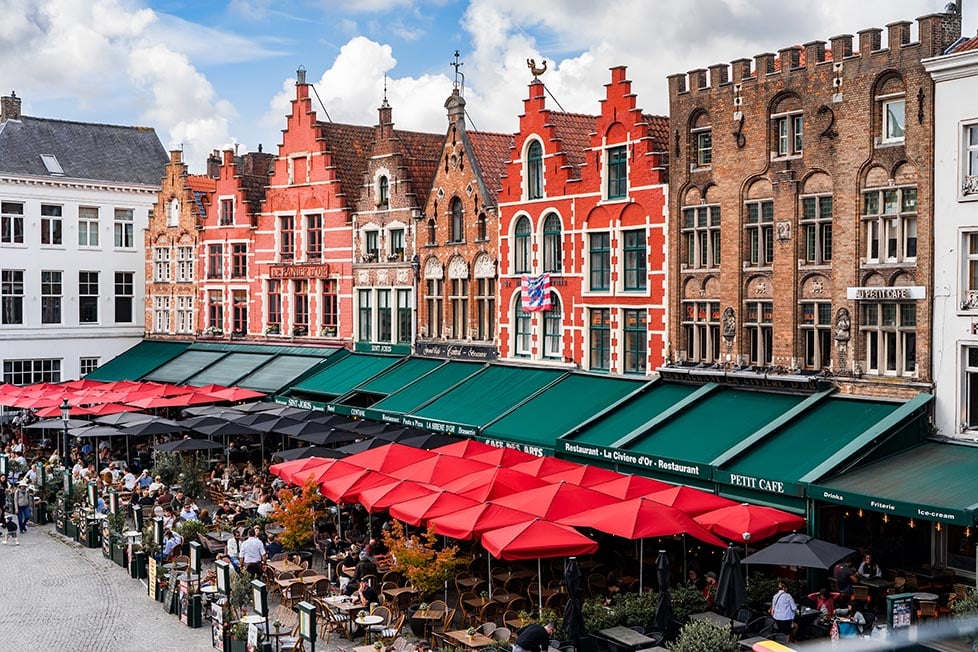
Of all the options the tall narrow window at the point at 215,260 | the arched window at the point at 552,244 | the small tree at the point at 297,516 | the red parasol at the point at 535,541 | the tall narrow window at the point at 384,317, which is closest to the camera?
the red parasol at the point at 535,541

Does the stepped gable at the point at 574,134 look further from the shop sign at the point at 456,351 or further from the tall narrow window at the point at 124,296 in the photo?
the tall narrow window at the point at 124,296

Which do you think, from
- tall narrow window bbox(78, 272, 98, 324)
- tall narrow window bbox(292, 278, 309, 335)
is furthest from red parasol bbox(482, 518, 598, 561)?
tall narrow window bbox(78, 272, 98, 324)

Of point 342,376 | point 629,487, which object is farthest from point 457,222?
point 629,487

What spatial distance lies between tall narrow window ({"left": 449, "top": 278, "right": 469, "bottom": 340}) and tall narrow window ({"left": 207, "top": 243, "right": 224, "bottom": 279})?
14619 millimetres

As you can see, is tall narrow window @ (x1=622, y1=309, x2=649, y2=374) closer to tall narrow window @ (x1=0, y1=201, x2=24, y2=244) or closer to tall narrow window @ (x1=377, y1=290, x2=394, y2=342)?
tall narrow window @ (x1=377, y1=290, x2=394, y2=342)

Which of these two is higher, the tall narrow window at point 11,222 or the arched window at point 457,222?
the tall narrow window at point 11,222

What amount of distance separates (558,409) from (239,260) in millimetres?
21053

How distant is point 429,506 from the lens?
20.3 m

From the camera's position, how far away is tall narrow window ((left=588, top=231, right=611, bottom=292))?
2892 centimetres

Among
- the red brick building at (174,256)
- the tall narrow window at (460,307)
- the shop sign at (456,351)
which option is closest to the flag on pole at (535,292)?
the shop sign at (456,351)

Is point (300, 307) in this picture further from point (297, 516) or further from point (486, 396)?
point (297, 516)

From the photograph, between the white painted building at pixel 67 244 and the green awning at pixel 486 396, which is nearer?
the green awning at pixel 486 396

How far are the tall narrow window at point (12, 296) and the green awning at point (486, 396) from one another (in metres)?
25.1

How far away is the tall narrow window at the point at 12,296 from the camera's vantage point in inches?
1849
